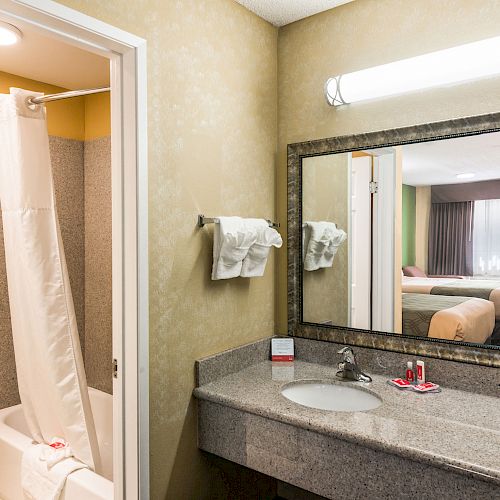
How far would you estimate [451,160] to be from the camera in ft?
5.99

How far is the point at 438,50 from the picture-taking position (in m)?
1.84

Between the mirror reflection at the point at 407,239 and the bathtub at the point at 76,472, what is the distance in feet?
3.87

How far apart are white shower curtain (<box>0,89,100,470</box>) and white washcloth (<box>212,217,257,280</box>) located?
0.70m

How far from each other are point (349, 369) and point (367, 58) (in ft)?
4.41

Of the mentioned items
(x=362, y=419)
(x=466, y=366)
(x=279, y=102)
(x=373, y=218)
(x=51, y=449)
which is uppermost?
(x=279, y=102)

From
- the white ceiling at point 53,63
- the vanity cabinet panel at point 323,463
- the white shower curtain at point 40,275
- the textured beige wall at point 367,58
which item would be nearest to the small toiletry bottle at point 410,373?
the vanity cabinet panel at point 323,463

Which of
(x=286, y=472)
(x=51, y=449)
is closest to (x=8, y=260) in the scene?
(x=51, y=449)

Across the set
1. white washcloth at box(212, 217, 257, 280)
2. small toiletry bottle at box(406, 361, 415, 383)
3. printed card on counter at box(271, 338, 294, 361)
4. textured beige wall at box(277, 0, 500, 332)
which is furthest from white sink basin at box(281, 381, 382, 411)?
white washcloth at box(212, 217, 257, 280)

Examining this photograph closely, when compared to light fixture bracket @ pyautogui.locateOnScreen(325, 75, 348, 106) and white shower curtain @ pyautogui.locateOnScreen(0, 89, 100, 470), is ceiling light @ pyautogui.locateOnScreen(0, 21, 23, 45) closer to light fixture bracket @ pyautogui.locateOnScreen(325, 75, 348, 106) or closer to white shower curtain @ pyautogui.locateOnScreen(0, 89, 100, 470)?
white shower curtain @ pyautogui.locateOnScreen(0, 89, 100, 470)

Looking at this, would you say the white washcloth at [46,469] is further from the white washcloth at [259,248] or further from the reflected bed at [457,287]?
the reflected bed at [457,287]

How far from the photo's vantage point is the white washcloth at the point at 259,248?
2031 mm

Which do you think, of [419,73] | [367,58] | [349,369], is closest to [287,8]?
[367,58]

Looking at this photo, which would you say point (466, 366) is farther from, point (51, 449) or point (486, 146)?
point (51, 449)

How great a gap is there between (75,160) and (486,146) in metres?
2.37
